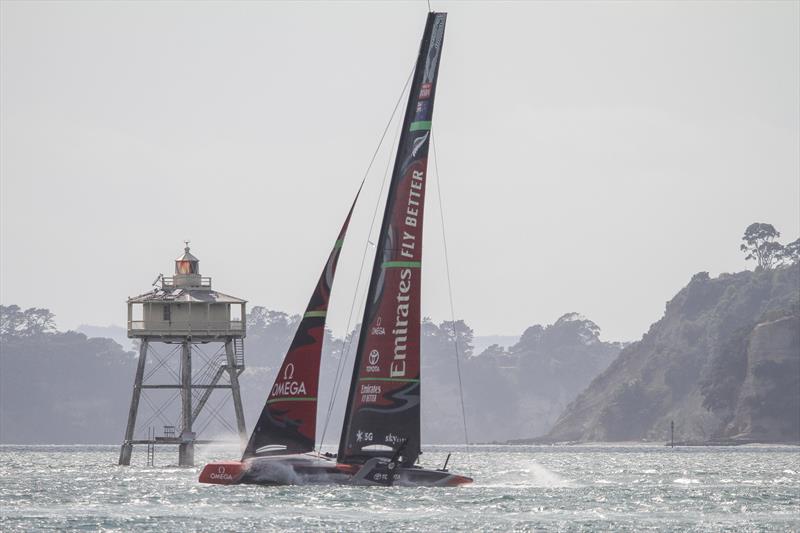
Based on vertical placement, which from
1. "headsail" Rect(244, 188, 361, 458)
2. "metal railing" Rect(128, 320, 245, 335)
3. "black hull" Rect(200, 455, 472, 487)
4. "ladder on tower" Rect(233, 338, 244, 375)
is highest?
"metal railing" Rect(128, 320, 245, 335)

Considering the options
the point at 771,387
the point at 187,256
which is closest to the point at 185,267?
the point at 187,256

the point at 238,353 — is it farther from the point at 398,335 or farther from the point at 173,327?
the point at 398,335

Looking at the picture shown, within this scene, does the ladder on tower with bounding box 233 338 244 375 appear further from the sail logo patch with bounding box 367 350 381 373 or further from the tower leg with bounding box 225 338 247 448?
the sail logo patch with bounding box 367 350 381 373

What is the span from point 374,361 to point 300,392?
314cm

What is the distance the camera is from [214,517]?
146 feet

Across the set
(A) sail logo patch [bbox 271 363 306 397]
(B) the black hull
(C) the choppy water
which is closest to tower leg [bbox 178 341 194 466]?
(C) the choppy water

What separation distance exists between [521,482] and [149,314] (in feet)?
71.3

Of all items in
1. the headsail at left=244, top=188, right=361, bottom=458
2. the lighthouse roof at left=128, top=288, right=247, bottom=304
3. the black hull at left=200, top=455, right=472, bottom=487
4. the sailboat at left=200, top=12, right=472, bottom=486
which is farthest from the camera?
the lighthouse roof at left=128, top=288, right=247, bottom=304

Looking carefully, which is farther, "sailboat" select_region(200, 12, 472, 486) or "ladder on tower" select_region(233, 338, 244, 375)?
"ladder on tower" select_region(233, 338, 244, 375)

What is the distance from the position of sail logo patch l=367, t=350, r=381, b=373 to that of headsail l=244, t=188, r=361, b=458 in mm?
2267

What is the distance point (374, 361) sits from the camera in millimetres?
50625

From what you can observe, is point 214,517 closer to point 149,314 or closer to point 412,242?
point 412,242

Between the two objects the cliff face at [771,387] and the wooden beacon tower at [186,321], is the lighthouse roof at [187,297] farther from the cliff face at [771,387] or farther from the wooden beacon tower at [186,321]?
the cliff face at [771,387]

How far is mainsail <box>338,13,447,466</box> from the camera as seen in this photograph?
50.4m
